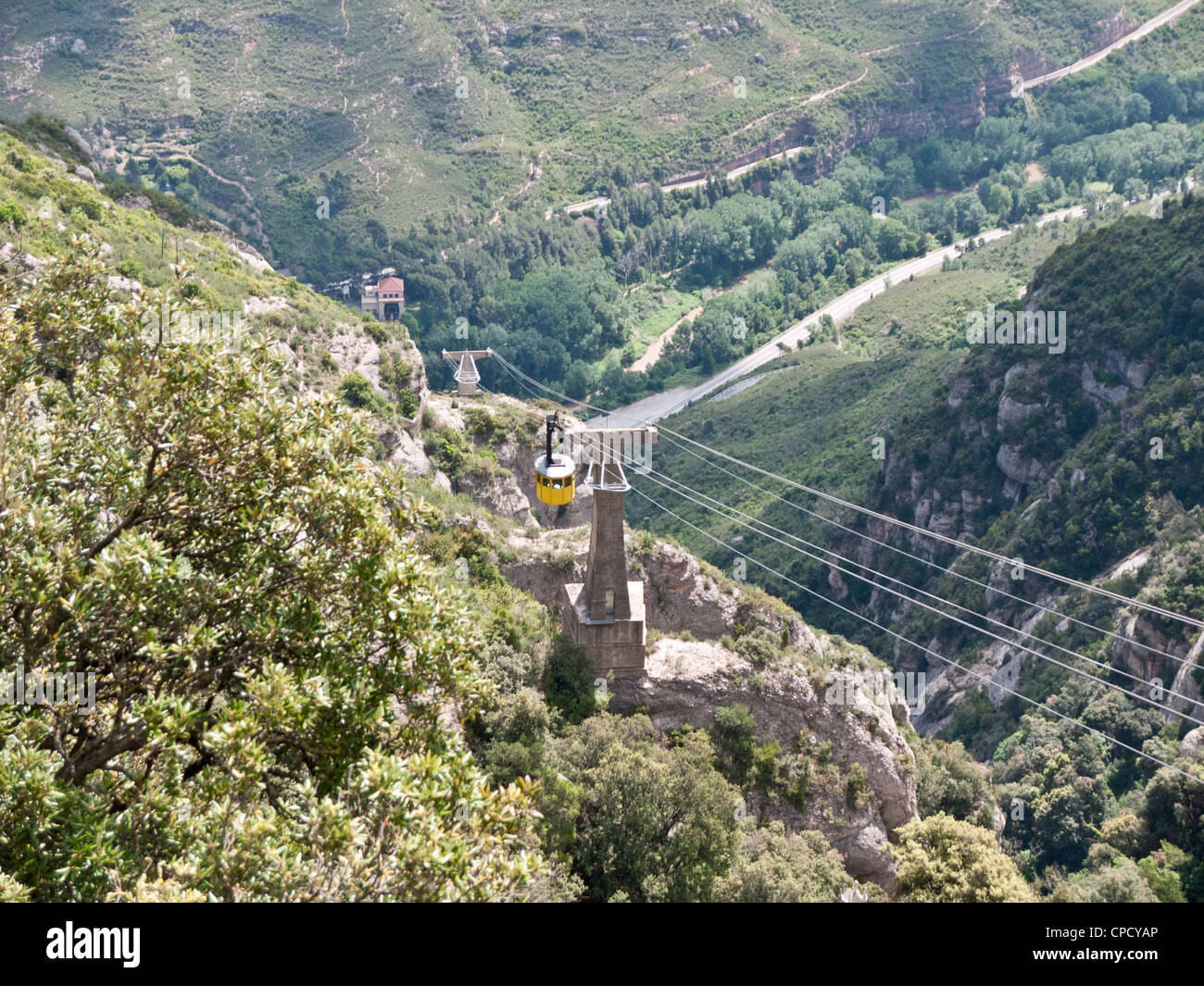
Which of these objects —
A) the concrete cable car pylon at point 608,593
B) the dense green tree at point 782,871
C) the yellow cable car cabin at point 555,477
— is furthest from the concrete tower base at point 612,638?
the yellow cable car cabin at point 555,477

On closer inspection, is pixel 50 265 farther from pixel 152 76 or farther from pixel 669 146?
pixel 669 146

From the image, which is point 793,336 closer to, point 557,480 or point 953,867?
point 557,480

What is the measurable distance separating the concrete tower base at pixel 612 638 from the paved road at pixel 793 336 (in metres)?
70.1

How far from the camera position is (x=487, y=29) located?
595 feet

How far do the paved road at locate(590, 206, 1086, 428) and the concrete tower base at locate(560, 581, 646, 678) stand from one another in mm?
70082

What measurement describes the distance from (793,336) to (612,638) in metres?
116

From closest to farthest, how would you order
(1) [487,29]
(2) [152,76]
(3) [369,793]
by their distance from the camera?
(3) [369,793] < (2) [152,76] < (1) [487,29]

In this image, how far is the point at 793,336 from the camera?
148m

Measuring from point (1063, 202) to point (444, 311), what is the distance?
359 ft

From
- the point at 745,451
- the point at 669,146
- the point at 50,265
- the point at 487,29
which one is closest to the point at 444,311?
the point at 745,451

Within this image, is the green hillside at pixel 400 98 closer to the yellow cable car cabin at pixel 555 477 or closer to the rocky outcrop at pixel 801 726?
the rocky outcrop at pixel 801 726

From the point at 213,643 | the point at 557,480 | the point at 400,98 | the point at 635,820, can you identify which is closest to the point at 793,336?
the point at 400,98

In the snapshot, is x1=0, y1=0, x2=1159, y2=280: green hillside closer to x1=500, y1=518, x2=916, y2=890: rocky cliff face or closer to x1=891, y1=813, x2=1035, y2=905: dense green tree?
x1=500, y1=518, x2=916, y2=890: rocky cliff face

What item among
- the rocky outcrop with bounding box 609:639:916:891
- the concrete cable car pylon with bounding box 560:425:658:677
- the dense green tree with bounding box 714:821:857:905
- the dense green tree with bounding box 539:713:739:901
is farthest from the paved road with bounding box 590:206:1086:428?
the dense green tree with bounding box 539:713:739:901
